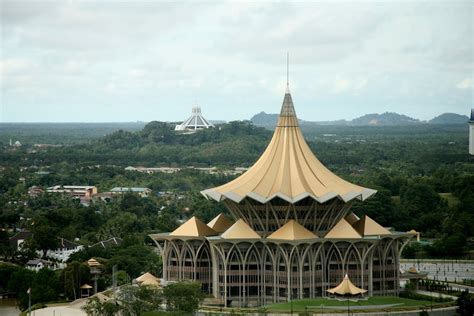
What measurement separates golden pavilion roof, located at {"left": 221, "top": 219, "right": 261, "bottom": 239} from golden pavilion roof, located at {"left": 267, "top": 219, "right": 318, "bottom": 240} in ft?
3.39

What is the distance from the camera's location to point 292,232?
67.8 m

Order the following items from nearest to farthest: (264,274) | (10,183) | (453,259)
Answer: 1. (264,274)
2. (453,259)
3. (10,183)

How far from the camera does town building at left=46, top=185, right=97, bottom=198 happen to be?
454ft

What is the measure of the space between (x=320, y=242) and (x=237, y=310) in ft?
22.3

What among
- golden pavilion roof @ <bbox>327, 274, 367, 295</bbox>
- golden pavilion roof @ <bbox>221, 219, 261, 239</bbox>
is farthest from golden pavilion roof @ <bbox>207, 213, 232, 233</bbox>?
golden pavilion roof @ <bbox>327, 274, 367, 295</bbox>

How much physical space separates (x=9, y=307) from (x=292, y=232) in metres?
20.4

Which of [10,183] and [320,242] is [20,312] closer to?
[320,242]

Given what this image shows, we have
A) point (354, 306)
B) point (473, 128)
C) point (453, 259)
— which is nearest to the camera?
point (354, 306)

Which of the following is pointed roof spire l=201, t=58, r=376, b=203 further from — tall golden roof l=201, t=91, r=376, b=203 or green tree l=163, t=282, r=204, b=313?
green tree l=163, t=282, r=204, b=313

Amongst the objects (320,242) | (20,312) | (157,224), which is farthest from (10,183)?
(320,242)

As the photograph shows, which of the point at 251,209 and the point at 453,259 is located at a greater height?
the point at 251,209

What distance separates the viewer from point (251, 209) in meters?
70.8

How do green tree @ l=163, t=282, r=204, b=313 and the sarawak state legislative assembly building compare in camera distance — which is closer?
green tree @ l=163, t=282, r=204, b=313

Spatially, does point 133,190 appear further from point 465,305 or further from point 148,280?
point 465,305
